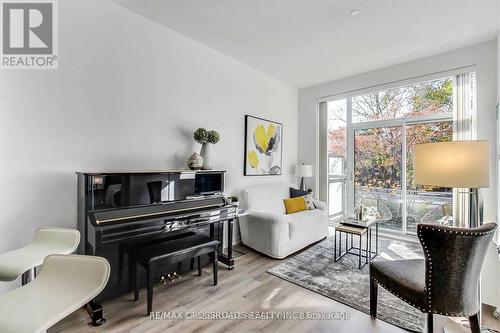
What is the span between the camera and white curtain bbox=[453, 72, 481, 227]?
3250 millimetres

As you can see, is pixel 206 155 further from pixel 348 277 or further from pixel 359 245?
pixel 359 245

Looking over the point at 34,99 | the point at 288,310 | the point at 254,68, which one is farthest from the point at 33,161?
the point at 254,68

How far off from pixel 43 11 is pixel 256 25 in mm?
2030

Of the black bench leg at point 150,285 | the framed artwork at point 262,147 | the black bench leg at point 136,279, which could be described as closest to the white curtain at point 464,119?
the framed artwork at point 262,147

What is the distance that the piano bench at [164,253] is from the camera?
80.8 inches

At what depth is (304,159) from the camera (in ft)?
16.3

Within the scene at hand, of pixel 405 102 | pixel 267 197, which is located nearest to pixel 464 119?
pixel 405 102

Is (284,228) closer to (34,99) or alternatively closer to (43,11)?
(34,99)

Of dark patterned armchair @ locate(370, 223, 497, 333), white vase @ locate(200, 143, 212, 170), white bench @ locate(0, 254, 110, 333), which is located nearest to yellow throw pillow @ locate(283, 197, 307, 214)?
white vase @ locate(200, 143, 212, 170)

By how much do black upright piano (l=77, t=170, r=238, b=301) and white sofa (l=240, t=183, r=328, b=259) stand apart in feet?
2.11

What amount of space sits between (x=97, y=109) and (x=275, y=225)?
7.91 feet

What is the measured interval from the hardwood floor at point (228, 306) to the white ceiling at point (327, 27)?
292 cm

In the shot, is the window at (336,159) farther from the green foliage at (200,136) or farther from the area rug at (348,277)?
the green foliage at (200,136)

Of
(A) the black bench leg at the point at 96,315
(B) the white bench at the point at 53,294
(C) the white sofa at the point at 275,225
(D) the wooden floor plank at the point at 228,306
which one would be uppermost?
(B) the white bench at the point at 53,294
